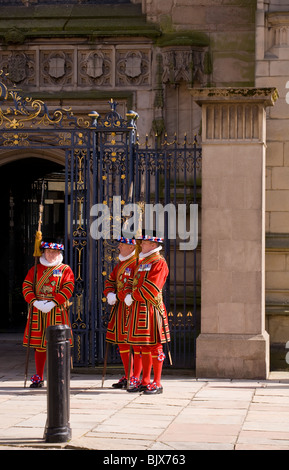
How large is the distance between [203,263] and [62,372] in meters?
4.15

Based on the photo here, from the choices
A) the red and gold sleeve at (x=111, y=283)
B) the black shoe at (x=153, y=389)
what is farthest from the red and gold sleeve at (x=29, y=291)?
the black shoe at (x=153, y=389)

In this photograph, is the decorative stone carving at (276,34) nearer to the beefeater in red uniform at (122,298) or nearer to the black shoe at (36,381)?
the beefeater in red uniform at (122,298)

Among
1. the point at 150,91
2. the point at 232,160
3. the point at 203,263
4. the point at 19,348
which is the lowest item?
the point at 19,348

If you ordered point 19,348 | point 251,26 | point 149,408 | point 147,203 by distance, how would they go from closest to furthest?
point 149,408, point 147,203, point 251,26, point 19,348

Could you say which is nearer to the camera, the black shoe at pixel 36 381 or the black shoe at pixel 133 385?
the black shoe at pixel 133 385

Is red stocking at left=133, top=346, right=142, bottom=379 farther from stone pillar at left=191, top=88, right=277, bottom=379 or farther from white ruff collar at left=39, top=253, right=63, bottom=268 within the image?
white ruff collar at left=39, top=253, right=63, bottom=268

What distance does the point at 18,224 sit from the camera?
18.6 metres

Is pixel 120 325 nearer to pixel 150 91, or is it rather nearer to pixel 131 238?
pixel 131 238

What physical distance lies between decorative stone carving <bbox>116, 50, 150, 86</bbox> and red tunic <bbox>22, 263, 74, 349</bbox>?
153 inches

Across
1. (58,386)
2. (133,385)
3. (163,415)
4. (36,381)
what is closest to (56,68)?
(36,381)

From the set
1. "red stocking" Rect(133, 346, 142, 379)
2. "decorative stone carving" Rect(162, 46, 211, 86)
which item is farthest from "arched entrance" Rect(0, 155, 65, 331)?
"red stocking" Rect(133, 346, 142, 379)

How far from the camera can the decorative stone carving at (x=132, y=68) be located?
1438 centimetres

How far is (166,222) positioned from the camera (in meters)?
12.5

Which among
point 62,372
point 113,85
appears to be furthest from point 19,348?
point 62,372
